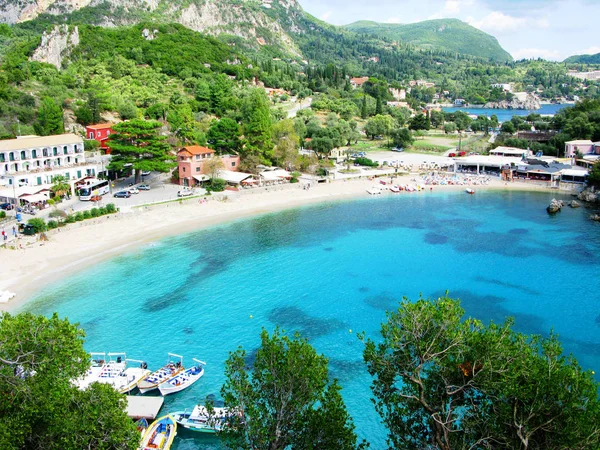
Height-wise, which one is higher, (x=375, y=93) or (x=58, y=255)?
(x=375, y=93)

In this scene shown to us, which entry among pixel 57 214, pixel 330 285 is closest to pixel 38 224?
pixel 57 214

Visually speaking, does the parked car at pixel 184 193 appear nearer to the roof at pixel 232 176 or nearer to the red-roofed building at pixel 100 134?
the roof at pixel 232 176

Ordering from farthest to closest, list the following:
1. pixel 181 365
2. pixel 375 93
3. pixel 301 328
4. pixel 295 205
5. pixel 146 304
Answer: pixel 375 93, pixel 295 205, pixel 146 304, pixel 301 328, pixel 181 365

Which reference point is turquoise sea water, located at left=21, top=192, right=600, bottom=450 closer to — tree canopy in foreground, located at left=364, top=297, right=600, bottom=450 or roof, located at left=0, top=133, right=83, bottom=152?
tree canopy in foreground, located at left=364, top=297, right=600, bottom=450

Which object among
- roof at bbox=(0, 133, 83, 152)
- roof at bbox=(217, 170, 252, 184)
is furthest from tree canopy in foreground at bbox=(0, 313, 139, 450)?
roof at bbox=(217, 170, 252, 184)

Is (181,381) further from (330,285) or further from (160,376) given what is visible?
(330,285)

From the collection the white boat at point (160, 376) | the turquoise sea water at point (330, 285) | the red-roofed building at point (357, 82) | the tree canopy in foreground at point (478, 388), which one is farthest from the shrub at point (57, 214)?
the red-roofed building at point (357, 82)

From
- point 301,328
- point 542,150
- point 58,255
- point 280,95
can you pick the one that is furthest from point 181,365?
point 280,95

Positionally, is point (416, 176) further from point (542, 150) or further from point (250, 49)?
point (250, 49)
